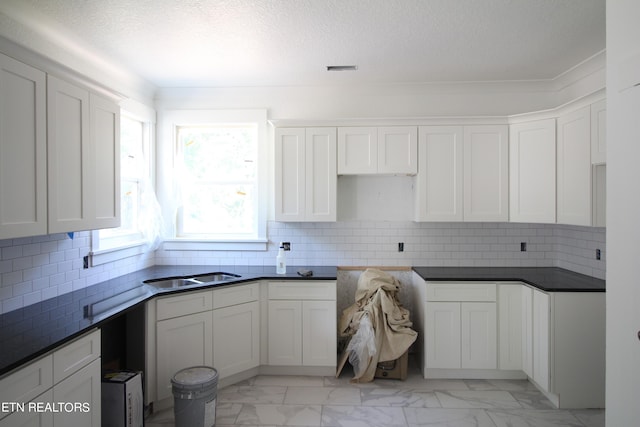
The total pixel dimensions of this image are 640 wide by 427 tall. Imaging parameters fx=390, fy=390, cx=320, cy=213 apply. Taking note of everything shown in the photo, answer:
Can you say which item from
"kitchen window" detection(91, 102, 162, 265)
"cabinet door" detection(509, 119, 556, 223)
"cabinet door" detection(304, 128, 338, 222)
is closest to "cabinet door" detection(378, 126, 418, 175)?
"cabinet door" detection(304, 128, 338, 222)

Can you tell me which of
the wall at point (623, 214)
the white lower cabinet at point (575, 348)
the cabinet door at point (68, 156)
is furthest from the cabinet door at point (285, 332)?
the wall at point (623, 214)

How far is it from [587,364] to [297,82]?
348 cm

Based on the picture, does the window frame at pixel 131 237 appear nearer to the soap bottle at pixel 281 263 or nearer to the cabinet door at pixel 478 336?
the soap bottle at pixel 281 263

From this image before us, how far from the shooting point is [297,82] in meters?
3.91

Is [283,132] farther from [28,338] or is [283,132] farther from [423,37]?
[28,338]

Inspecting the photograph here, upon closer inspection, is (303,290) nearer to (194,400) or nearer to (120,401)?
(194,400)

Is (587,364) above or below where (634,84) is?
below

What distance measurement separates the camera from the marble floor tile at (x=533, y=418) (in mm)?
2768

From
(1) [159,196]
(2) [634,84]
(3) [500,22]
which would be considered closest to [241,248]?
(1) [159,196]

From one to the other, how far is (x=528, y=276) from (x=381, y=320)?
1.38 m

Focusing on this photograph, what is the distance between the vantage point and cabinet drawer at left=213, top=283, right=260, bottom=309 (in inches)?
128

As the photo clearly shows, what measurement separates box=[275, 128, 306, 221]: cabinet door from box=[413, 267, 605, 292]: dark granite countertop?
53.3 inches

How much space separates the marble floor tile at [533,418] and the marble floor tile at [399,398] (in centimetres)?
43

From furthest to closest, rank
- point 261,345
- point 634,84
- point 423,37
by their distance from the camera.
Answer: point 261,345
point 423,37
point 634,84
